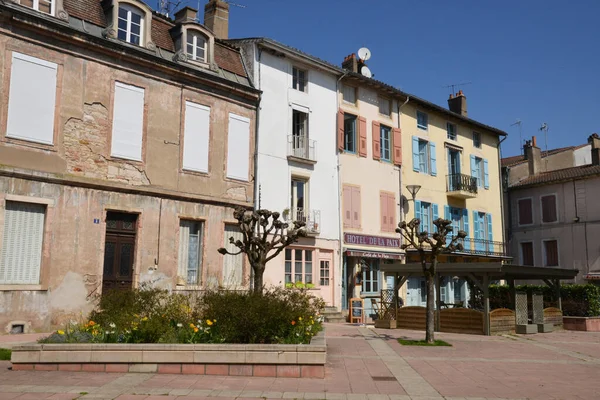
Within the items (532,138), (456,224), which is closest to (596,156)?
(532,138)

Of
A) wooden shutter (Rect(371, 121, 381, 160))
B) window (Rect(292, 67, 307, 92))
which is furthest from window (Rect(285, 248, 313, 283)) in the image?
window (Rect(292, 67, 307, 92))

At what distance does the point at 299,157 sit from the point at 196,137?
4.41 metres

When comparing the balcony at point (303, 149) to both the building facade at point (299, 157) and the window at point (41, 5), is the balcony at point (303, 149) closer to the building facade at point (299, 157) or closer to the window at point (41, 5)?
the building facade at point (299, 157)

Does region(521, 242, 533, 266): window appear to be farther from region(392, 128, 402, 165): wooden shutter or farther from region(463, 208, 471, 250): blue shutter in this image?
region(392, 128, 402, 165): wooden shutter

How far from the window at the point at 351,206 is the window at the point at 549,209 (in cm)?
1436

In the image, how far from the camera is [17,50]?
45.4 feet

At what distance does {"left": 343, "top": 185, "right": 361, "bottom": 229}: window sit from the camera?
22234 millimetres

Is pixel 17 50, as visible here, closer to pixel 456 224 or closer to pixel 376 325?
pixel 376 325

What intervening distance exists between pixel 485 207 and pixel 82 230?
21281 millimetres

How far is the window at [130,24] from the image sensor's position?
16.2 m

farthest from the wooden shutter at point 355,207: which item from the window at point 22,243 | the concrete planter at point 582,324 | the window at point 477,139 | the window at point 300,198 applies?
the window at point 22,243

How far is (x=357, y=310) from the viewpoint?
842 inches

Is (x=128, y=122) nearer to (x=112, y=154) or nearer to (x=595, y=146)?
(x=112, y=154)

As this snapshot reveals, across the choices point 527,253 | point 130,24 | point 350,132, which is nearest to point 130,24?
point 130,24
